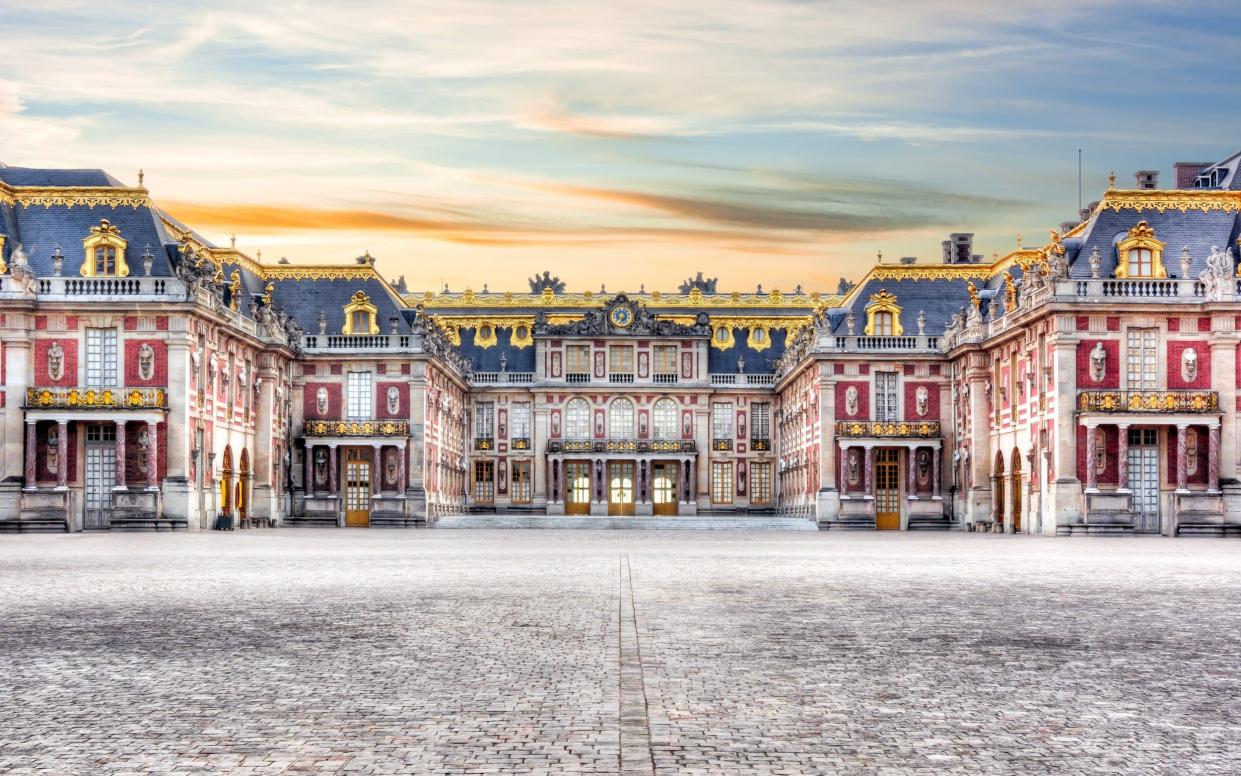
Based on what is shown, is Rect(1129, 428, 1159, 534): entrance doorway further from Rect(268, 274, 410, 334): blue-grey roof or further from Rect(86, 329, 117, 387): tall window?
Rect(86, 329, 117, 387): tall window

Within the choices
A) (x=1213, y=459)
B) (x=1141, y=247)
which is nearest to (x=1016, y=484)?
(x=1213, y=459)

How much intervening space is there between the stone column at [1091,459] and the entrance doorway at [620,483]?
140 ft

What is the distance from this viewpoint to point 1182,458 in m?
49.8

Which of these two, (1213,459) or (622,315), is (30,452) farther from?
(622,315)

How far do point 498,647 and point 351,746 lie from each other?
488 centimetres

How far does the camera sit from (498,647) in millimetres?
13852

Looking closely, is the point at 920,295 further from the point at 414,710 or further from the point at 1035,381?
the point at 414,710

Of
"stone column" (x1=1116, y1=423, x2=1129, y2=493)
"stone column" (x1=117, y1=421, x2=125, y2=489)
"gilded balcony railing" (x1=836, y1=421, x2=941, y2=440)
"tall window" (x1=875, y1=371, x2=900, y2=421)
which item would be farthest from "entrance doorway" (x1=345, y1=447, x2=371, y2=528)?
"stone column" (x1=1116, y1=423, x2=1129, y2=493)

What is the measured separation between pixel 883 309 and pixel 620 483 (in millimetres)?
25578

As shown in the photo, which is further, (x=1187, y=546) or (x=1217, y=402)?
(x=1217, y=402)

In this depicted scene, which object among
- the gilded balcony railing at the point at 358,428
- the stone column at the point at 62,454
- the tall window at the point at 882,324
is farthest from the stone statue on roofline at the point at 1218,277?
the stone column at the point at 62,454

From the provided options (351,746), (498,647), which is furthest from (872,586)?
(351,746)

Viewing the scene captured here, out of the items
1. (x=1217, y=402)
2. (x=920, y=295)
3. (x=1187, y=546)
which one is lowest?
(x=1187, y=546)

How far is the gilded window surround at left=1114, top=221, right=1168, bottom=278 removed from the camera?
5144 cm
